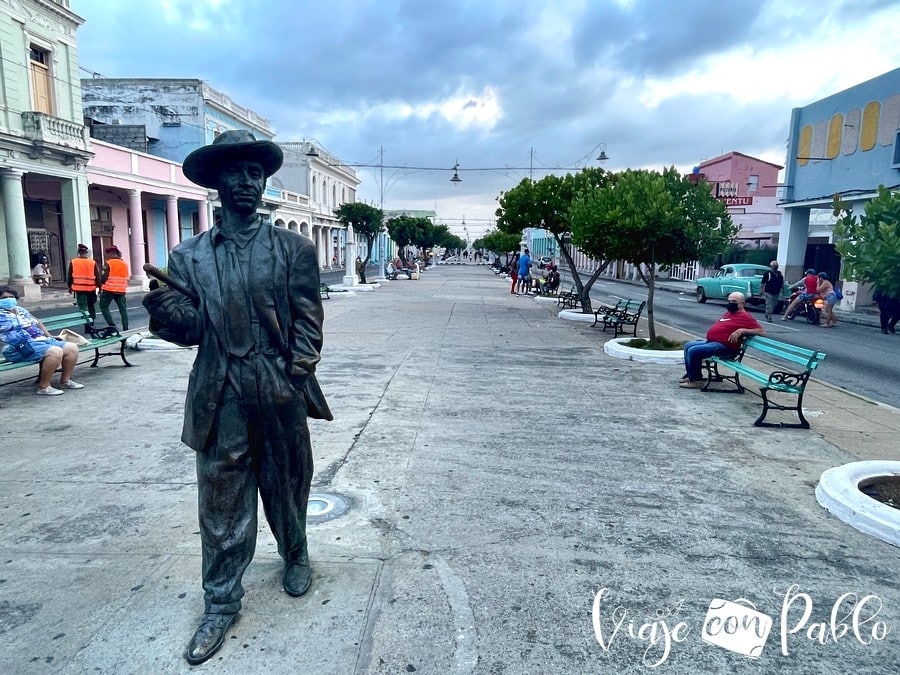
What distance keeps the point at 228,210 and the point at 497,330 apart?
10.5m

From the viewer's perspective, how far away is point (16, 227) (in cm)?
1862

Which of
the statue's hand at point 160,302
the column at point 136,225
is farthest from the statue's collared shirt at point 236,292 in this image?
the column at point 136,225

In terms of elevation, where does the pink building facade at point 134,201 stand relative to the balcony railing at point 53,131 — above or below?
below

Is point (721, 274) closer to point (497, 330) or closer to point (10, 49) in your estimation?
point (497, 330)

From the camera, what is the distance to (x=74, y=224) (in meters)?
20.8

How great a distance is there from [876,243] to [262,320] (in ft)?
15.0

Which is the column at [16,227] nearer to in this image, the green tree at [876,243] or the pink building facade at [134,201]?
the pink building facade at [134,201]

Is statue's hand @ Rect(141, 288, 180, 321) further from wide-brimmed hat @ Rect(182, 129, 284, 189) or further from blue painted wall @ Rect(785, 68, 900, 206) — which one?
blue painted wall @ Rect(785, 68, 900, 206)

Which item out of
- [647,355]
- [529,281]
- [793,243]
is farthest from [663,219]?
[793,243]

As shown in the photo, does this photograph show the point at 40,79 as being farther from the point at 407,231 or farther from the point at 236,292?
the point at 407,231

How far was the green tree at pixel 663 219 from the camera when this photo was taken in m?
9.62

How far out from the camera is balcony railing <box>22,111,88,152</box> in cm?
1862

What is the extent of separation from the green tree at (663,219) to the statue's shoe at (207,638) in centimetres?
868

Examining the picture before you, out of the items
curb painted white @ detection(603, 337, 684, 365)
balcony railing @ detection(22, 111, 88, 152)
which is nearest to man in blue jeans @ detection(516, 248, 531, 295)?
curb painted white @ detection(603, 337, 684, 365)
